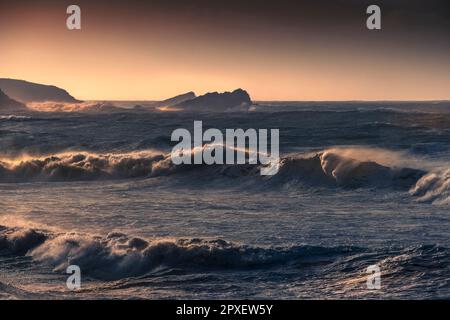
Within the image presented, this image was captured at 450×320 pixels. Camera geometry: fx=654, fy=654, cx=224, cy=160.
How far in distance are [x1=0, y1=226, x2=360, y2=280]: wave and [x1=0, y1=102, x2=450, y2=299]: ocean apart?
0.09 ft

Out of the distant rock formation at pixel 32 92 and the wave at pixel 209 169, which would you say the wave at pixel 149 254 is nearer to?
the wave at pixel 209 169

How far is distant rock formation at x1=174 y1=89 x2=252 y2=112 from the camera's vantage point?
127938 mm

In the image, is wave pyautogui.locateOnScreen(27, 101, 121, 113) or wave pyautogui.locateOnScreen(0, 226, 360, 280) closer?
wave pyautogui.locateOnScreen(0, 226, 360, 280)

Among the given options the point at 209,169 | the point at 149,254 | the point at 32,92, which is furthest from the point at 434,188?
the point at 32,92

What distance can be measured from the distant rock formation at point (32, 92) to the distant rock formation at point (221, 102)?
1819 inches

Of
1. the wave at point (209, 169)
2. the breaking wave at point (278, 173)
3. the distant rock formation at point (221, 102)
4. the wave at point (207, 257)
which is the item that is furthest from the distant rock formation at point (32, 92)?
the wave at point (207, 257)

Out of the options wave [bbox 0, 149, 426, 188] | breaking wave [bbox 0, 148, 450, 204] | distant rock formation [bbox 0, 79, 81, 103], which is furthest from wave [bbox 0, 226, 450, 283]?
distant rock formation [bbox 0, 79, 81, 103]

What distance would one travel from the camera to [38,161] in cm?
3091

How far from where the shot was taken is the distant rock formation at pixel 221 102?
127938mm

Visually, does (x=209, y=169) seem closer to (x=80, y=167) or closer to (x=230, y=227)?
(x=80, y=167)

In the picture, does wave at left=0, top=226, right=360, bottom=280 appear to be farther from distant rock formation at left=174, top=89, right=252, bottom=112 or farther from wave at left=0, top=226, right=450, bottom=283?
distant rock formation at left=174, top=89, right=252, bottom=112

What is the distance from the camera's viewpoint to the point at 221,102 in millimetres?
134000
